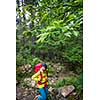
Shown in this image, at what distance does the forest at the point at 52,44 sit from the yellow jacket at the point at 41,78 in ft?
0.10

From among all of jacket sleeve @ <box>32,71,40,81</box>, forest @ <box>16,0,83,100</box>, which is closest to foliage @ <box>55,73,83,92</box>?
forest @ <box>16,0,83,100</box>

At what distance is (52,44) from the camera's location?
72.4 inches

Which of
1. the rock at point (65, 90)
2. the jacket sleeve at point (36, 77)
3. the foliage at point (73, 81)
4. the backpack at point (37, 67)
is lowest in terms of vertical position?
the rock at point (65, 90)

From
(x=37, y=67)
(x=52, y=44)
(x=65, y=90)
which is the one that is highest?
(x=52, y=44)

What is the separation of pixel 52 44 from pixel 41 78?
0.26 metres

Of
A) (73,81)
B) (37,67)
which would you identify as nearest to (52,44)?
(37,67)

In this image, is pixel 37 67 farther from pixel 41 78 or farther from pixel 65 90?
pixel 65 90

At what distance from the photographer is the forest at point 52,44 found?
5.85ft

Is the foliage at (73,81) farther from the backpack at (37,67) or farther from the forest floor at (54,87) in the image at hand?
the backpack at (37,67)

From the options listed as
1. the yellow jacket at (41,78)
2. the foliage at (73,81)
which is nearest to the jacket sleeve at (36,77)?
the yellow jacket at (41,78)

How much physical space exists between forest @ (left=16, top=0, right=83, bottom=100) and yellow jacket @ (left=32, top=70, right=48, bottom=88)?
0.03m

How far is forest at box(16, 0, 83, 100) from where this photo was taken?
5.85 feet

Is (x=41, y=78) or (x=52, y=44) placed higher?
(x=52, y=44)
